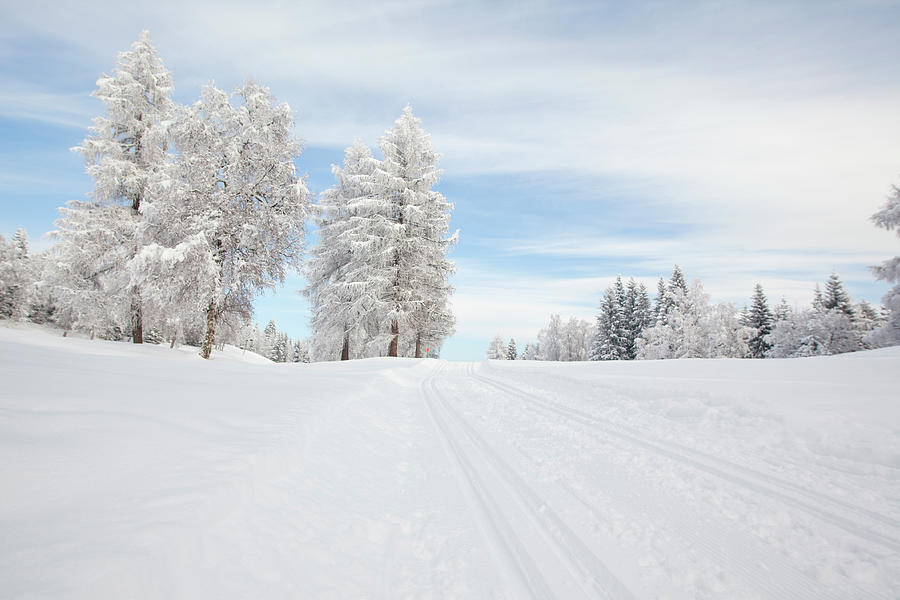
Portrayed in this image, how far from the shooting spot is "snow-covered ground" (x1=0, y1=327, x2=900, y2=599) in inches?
73.5

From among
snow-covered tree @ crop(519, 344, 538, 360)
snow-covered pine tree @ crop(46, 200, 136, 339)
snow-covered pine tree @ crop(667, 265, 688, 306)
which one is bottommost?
snow-covered tree @ crop(519, 344, 538, 360)

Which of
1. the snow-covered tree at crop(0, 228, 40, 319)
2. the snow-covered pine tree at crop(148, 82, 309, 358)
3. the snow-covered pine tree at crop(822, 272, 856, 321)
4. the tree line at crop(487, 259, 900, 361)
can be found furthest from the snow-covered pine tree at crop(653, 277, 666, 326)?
the snow-covered tree at crop(0, 228, 40, 319)

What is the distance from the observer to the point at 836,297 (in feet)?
113

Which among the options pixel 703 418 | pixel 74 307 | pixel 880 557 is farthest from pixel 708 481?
pixel 74 307

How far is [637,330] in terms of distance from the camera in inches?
1732

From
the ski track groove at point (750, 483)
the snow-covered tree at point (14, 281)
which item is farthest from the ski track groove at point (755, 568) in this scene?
the snow-covered tree at point (14, 281)

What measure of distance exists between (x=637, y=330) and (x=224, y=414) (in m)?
46.6

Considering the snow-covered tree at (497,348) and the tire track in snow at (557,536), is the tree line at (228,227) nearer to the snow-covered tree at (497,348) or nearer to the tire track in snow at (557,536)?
the tire track in snow at (557,536)

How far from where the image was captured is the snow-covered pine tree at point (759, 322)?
38.9 meters

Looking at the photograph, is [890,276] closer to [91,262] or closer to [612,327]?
[612,327]

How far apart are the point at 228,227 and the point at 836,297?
48.0 meters

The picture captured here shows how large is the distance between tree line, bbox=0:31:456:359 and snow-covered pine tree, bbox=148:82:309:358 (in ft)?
0.17

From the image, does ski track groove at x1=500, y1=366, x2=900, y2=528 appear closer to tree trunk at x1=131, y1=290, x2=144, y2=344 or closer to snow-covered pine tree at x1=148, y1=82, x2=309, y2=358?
snow-covered pine tree at x1=148, y1=82, x2=309, y2=358

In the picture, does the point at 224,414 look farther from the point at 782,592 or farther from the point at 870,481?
the point at 870,481
